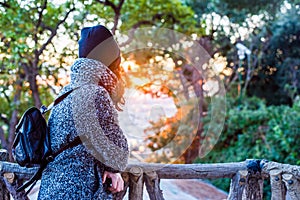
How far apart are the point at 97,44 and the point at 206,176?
1036 mm

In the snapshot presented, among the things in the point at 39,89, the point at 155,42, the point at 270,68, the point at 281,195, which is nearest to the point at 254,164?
the point at 281,195

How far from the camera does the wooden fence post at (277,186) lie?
81.1 inches

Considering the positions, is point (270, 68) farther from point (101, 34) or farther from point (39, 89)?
point (101, 34)

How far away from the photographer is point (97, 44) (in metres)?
1.44

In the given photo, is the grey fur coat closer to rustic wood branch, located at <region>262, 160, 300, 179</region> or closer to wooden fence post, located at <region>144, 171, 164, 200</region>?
wooden fence post, located at <region>144, 171, 164, 200</region>

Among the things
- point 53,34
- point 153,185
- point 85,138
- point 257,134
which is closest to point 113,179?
point 85,138

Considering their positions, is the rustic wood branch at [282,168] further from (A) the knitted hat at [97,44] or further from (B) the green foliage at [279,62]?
(B) the green foliage at [279,62]

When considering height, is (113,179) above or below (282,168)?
above

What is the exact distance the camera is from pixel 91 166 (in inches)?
55.3

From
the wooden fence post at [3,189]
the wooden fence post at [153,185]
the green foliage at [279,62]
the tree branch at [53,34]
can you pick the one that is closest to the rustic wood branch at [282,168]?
the wooden fence post at [153,185]

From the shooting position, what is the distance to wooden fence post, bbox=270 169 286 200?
2.06m

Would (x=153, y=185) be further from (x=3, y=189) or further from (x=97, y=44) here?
(x=97, y=44)

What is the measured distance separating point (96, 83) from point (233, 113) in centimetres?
526

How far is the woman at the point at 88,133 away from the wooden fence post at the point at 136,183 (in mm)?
513
